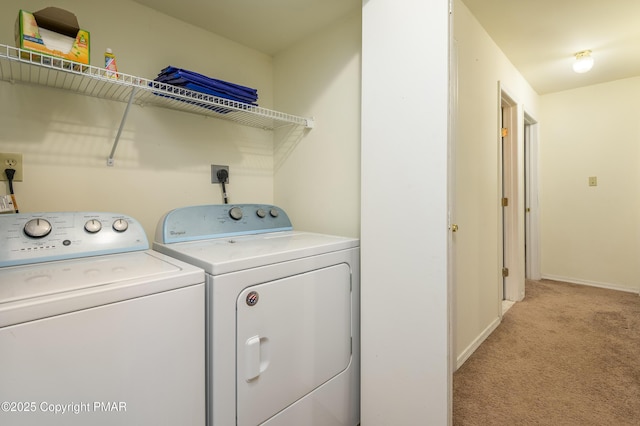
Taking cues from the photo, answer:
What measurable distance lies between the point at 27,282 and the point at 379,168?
45.4 inches

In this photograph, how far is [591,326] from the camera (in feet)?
7.88

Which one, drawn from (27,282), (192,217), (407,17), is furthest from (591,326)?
(27,282)

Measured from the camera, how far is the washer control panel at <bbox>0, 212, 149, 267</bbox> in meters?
0.93

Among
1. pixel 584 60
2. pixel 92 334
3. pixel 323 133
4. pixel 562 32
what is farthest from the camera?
pixel 584 60

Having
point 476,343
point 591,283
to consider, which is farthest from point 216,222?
point 591,283

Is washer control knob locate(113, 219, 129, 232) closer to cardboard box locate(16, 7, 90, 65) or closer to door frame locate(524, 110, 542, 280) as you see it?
cardboard box locate(16, 7, 90, 65)

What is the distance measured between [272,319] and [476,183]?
1.75 metres

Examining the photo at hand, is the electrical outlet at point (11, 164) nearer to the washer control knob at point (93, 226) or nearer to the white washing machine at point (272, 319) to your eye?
the washer control knob at point (93, 226)

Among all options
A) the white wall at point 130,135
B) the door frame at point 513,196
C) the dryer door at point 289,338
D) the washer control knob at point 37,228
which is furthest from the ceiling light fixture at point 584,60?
the washer control knob at point 37,228

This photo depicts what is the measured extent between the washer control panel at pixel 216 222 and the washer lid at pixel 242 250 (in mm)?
44

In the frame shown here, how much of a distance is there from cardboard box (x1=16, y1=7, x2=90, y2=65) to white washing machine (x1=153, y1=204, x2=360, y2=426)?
679 mm

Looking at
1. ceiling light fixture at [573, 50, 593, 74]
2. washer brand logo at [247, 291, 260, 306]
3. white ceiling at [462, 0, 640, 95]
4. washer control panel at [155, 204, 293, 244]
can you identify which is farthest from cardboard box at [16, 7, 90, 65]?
ceiling light fixture at [573, 50, 593, 74]

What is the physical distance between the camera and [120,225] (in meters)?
1.16

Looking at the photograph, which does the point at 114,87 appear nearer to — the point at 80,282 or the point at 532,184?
the point at 80,282
